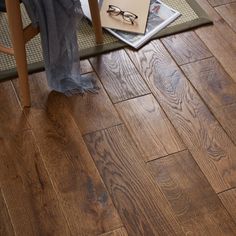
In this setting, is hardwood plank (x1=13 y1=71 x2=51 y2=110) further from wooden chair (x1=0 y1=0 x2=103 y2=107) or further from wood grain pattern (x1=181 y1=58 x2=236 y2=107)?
wood grain pattern (x1=181 y1=58 x2=236 y2=107)

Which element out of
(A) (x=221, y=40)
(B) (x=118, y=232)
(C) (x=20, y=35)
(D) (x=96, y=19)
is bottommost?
(B) (x=118, y=232)

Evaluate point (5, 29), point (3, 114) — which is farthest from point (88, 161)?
point (5, 29)

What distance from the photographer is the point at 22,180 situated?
54.2 inches

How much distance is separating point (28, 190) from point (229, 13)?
1.24 m

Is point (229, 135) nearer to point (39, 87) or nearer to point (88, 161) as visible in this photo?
point (88, 161)

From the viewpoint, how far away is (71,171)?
1.41 meters

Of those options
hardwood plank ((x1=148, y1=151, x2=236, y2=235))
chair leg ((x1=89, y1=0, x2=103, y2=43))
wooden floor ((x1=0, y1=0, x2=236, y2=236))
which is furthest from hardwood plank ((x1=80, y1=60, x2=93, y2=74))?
hardwood plank ((x1=148, y1=151, x2=236, y2=235))

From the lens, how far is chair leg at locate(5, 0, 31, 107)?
1307 millimetres

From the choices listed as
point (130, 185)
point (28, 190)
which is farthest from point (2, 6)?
point (130, 185)

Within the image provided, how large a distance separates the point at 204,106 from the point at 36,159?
2.16 ft

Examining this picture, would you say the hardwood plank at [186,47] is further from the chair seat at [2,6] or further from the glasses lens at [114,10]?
the chair seat at [2,6]

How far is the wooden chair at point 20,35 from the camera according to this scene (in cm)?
131

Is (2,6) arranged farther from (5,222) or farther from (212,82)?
(212,82)

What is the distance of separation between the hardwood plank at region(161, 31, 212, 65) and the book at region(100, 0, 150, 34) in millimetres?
137
